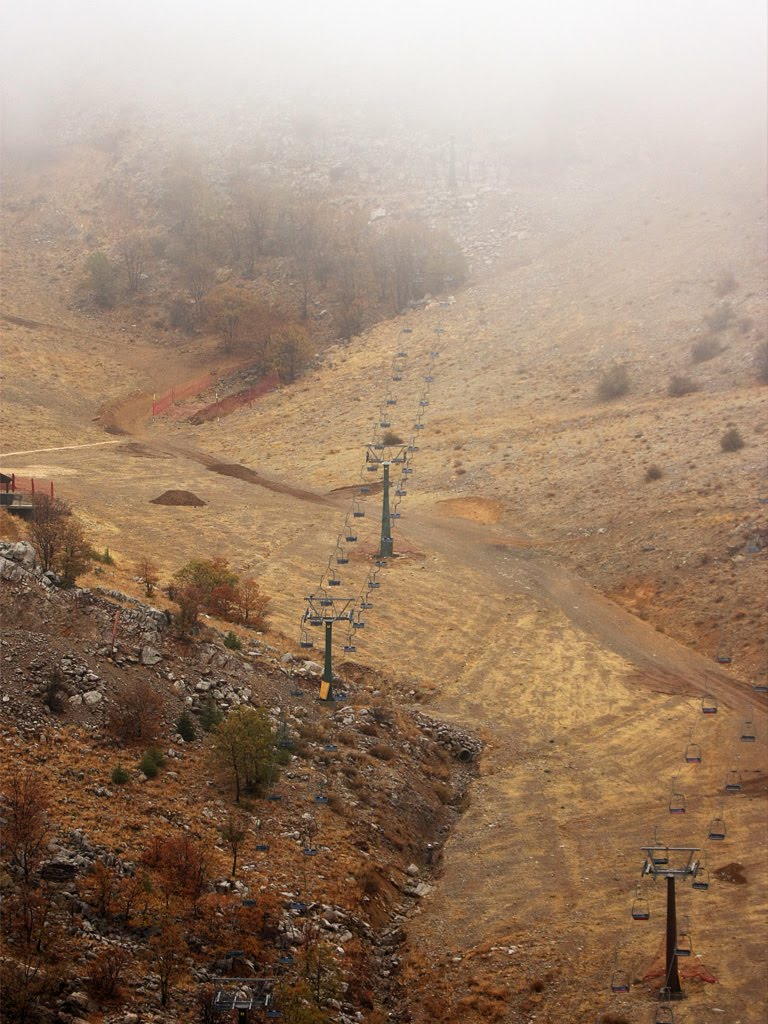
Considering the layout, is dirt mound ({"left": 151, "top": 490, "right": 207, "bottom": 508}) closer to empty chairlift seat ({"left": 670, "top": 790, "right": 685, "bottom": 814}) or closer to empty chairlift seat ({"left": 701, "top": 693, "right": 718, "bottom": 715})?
empty chairlift seat ({"left": 701, "top": 693, "right": 718, "bottom": 715})

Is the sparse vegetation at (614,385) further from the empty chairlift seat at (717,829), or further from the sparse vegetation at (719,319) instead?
the empty chairlift seat at (717,829)

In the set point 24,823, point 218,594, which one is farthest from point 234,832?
point 218,594

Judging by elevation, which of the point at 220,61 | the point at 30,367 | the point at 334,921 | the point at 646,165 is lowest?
the point at 334,921

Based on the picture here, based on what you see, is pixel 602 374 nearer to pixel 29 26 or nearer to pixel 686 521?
pixel 686 521

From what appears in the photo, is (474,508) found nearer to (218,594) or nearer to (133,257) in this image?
(218,594)

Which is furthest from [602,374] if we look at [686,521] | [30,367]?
[30,367]
